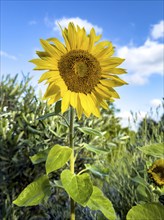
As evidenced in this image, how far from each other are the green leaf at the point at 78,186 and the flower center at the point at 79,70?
40 cm

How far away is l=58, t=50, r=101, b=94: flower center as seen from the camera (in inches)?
64.6

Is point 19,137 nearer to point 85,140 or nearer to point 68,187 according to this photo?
point 85,140

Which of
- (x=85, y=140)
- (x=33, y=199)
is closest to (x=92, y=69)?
(x=33, y=199)

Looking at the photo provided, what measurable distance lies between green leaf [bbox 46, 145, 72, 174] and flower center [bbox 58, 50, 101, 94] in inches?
11.3

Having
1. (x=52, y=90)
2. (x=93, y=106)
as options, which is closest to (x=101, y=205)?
(x=93, y=106)

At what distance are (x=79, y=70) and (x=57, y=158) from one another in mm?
429

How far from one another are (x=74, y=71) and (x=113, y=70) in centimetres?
19

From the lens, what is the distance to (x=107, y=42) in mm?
1688

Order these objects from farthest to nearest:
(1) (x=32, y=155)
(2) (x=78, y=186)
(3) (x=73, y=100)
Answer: (1) (x=32, y=155), (3) (x=73, y=100), (2) (x=78, y=186)

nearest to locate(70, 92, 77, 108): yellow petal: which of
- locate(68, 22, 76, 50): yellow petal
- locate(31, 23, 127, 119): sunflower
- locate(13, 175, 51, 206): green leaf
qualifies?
locate(31, 23, 127, 119): sunflower

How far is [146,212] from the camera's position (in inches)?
45.2

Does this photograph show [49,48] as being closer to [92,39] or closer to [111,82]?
[92,39]

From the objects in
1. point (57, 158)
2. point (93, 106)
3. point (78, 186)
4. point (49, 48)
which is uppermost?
point (49, 48)

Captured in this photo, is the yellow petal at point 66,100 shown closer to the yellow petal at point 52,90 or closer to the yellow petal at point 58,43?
the yellow petal at point 52,90
